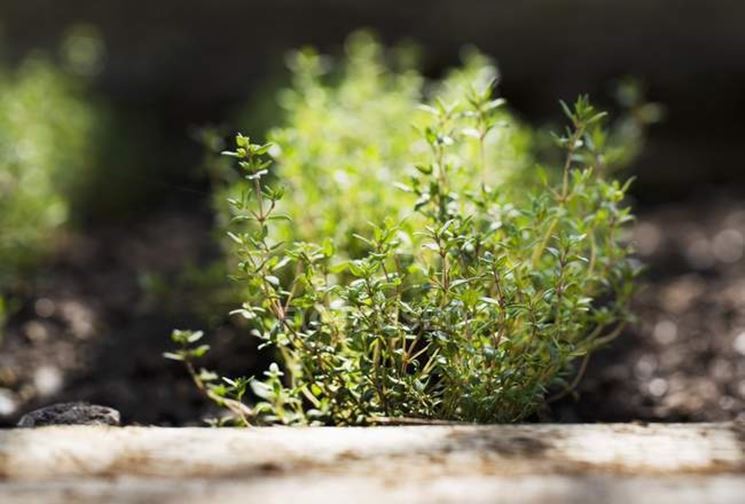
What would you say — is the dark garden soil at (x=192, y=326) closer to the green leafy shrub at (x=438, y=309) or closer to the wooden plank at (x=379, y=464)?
the green leafy shrub at (x=438, y=309)

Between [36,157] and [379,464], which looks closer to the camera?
[379,464]

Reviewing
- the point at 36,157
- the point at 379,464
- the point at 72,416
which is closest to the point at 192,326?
the point at 36,157

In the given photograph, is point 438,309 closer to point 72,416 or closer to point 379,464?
point 379,464

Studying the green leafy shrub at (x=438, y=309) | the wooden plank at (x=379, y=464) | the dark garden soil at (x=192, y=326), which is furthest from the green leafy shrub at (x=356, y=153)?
the wooden plank at (x=379, y=464)

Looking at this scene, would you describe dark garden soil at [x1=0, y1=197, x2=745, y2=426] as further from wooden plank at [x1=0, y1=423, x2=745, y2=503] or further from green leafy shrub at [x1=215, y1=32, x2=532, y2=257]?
wooden plank at [x1=0, y1=423, x2=745, y2=503]

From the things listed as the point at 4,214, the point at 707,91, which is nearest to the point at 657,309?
the point at 4,214
